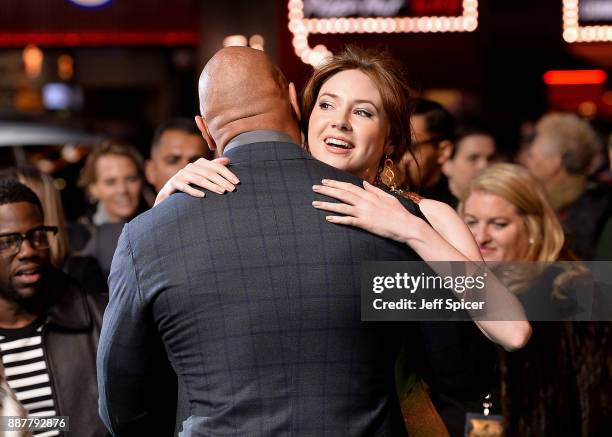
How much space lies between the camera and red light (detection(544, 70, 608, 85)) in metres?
13.4

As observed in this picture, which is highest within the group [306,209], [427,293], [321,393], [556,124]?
[556,124]

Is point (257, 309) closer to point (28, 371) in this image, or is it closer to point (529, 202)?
point (28, 371)

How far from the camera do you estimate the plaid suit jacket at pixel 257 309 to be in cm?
252

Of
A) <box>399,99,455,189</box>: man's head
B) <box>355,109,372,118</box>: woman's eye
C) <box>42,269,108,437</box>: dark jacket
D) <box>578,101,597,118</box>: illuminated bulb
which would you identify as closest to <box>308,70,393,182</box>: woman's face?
<box>355,109,372,118</box>: woman's eye

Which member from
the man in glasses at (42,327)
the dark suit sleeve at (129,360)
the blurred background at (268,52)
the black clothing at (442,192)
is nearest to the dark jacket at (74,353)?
the man in glasses at (42,327)

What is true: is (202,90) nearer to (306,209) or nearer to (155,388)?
(306,209)

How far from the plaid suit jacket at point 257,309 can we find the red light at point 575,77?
431 inches

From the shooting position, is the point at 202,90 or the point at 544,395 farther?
the point at 544,395

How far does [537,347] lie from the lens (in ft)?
12.0

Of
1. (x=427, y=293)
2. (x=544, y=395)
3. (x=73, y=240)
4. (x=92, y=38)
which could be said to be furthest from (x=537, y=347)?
Answer: (x=92, y=38)

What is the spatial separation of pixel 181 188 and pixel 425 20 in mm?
Result: 4616

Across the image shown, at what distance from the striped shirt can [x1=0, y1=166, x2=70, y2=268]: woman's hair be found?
0.94 m

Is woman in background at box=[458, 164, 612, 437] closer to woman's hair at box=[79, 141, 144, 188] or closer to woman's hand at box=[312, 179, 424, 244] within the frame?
woman's hand at box=[312, 179, 424, 244]

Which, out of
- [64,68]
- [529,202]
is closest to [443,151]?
[529,202]
